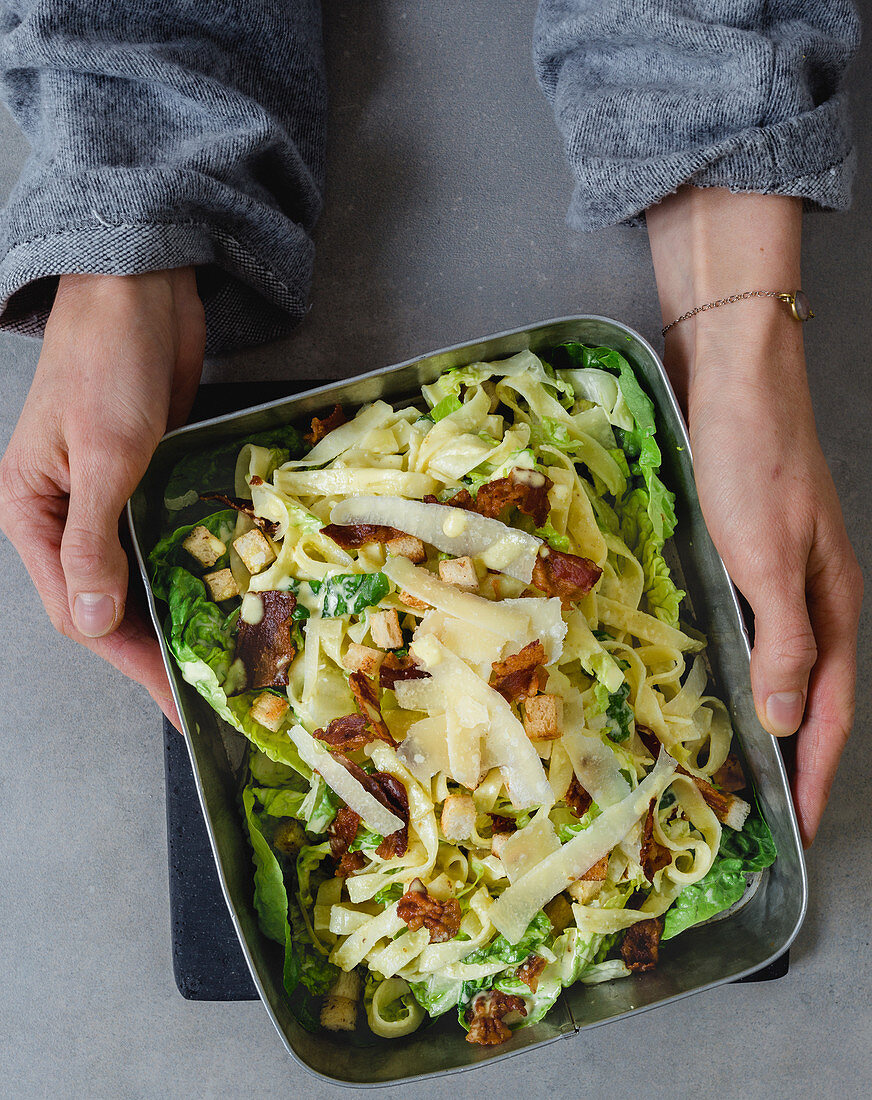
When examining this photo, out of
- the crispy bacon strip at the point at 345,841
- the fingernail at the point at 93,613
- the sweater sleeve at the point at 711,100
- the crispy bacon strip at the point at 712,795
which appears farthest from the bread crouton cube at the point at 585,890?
the sweater sleeve at the point at 711,100

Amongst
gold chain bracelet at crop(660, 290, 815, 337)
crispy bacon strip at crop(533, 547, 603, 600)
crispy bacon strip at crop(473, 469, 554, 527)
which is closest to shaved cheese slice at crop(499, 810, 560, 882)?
crispy bacon strip at crop(533, 547, 603, 600)

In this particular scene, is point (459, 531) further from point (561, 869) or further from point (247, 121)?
point (247, 121)

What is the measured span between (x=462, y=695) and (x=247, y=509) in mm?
445

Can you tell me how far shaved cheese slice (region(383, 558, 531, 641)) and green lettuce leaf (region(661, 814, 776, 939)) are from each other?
1.67 ft

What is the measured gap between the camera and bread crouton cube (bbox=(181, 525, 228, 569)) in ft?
4.19

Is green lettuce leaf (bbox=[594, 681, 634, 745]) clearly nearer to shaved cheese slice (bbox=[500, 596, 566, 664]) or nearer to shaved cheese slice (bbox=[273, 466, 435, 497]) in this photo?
shaved cheese slice (bbox=[500, 596, 566, 664])

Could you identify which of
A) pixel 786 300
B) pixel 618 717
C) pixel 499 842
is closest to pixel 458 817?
pixel 499 842

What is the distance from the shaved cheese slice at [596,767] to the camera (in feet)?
4.01

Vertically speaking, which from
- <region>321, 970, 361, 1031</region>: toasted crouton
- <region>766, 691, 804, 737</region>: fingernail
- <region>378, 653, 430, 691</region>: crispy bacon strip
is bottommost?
<region>321, 970, 361, 1031</region>: toasted crouton

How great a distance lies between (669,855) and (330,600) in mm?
643

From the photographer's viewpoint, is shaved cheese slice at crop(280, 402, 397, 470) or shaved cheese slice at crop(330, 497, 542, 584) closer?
shaved cheese slice at crop(330, 497, 542, 584)

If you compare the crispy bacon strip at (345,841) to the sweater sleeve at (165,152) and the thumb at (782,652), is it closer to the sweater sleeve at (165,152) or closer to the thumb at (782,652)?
the thumb at (782,652)

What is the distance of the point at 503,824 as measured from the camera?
1.27 metres

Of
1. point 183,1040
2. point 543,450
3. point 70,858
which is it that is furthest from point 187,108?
point 183,1040
